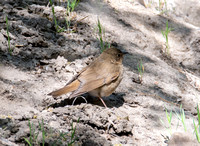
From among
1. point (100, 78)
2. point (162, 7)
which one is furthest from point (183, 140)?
point (162, 7)

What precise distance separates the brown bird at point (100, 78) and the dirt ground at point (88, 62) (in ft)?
0.80

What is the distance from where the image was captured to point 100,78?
4.59m

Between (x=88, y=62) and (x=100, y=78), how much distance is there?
819mm

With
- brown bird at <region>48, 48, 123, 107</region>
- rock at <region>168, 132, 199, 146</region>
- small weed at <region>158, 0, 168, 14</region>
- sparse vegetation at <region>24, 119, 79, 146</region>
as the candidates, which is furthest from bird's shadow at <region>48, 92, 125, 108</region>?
small weed at <region>158, 0, 168, 14</region>

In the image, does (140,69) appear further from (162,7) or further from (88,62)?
(162,7)

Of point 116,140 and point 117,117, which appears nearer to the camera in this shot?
point 116,140

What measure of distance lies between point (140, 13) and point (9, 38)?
353 cm

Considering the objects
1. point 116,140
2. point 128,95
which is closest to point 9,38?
point 128,95

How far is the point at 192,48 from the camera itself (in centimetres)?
695

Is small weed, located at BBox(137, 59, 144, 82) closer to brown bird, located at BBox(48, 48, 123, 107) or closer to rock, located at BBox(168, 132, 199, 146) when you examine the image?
brown bird, located at BBox(48, 48, 123, 107)

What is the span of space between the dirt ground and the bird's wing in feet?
0.93

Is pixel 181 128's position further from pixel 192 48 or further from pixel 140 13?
pixel 140 13

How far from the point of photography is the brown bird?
4348mm

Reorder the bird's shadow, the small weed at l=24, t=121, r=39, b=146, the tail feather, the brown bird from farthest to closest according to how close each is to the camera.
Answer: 1. the bird's shadow
2. the brown bird
3. the tail feather
4. the small weed at l=24, t=121, r=39, b=146
